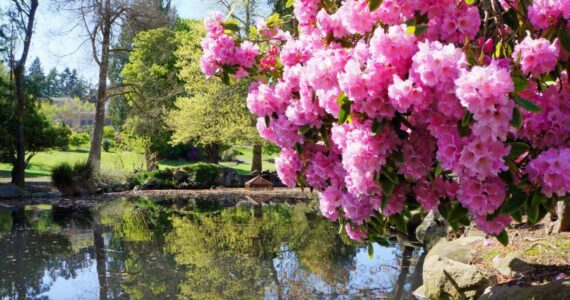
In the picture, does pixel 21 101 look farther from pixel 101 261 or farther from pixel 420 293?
pixel 420 293

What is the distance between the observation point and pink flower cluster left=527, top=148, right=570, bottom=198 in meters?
1.80

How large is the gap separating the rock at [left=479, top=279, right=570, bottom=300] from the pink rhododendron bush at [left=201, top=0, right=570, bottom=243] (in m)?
1.84

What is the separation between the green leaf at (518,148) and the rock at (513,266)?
344cm

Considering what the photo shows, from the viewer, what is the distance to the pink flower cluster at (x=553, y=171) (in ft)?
5.91

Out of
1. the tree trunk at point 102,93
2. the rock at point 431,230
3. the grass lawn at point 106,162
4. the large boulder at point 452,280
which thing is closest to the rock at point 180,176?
the grass lawn at point 106,162

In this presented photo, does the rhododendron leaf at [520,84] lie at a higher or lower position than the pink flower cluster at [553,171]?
higher

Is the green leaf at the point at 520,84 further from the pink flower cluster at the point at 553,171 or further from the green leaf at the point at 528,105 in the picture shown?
the pink flower cluster at the point at 553,171

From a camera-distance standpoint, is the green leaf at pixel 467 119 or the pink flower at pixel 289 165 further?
the pink flower at pixel 289 165

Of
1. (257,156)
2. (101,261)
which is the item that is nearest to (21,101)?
(257,156)

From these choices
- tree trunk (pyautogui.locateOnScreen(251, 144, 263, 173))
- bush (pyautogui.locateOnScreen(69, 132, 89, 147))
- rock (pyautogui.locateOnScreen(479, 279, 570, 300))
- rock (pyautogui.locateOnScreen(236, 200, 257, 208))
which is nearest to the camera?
rock (pyautogui.locateOnScreen(479, 279, 570, 300))

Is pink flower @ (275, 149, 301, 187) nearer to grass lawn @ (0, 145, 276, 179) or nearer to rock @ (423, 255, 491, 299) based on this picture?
rock @ (423, 255, 491, 299)

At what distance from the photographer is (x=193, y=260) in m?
7.07

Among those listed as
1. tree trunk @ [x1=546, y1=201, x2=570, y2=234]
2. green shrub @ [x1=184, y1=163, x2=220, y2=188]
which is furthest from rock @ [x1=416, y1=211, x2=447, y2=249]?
green shrub @ [x1=184, y1=163, x2=220, y2=188]

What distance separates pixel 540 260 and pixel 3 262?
249 inches
